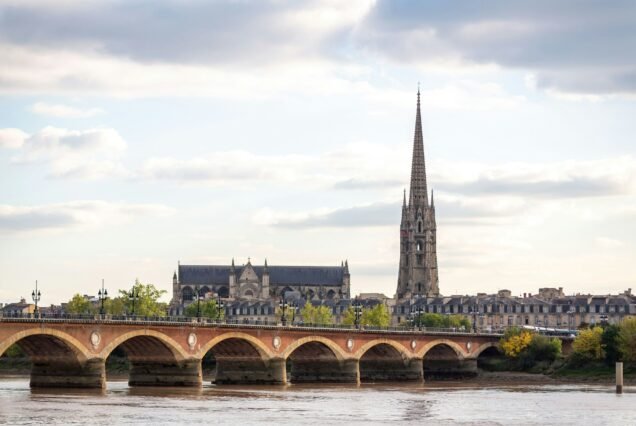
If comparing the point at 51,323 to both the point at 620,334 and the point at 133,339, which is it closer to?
the point at 133,339

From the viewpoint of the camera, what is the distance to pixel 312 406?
107062 millimetres

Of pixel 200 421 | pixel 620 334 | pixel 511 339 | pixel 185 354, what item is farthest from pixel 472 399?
pixel 511 339

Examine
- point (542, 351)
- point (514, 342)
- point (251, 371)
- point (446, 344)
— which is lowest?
point (251, 371)

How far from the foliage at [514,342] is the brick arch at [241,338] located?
4425 cm

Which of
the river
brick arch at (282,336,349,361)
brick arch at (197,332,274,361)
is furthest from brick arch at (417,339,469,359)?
brick arch at (197,332,274,361)

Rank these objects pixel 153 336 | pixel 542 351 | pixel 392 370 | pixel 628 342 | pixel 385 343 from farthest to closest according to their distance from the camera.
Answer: pixel 542 351 < pixel 392 370 < pixel 385 343 < pixel 628 342 < pixel 153 336

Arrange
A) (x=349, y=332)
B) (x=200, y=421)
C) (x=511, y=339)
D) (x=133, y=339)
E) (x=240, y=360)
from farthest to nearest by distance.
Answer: (x=511, y=339) < (x=349, y=332) < (x=240, y=360) < (x=133, y=339) < (x=200, y=421)

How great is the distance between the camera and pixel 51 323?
4567 inches

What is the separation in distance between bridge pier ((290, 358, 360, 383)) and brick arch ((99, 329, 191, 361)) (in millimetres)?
22533

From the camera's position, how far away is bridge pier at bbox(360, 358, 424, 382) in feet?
530

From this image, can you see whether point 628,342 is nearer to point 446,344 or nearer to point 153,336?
point 446,344

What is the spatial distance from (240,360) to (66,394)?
101 ft

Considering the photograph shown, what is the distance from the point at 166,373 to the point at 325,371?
25.1m

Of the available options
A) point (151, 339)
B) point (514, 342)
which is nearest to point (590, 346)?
point (514, 342)
